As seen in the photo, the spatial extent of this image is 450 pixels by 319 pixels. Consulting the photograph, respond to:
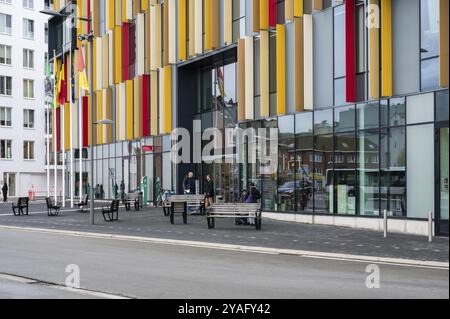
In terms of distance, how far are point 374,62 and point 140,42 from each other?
2077 centimetres

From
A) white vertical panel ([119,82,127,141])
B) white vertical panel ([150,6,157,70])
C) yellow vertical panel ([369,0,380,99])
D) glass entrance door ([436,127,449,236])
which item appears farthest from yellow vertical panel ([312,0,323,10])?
white vertical panel ([119,82,127,141])

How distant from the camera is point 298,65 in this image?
1019 inches

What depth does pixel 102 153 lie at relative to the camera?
47875 millimetres

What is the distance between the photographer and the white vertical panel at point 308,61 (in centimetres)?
2536

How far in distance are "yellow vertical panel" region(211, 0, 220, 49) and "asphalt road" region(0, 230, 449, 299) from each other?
17041mm

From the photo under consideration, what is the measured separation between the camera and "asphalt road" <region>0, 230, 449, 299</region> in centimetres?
976

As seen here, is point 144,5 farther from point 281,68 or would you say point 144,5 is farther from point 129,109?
point 281,68

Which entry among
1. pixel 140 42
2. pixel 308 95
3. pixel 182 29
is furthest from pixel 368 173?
pixel 140 42

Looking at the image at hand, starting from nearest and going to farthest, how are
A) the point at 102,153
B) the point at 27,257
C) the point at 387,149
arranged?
the point at 27,257, the point at 387,149, the point at 102,153

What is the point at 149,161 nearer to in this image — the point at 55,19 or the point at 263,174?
the point at 263,174

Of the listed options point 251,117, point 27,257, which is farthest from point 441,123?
point 27,257

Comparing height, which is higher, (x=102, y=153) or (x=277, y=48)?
(x=277, y=48)
